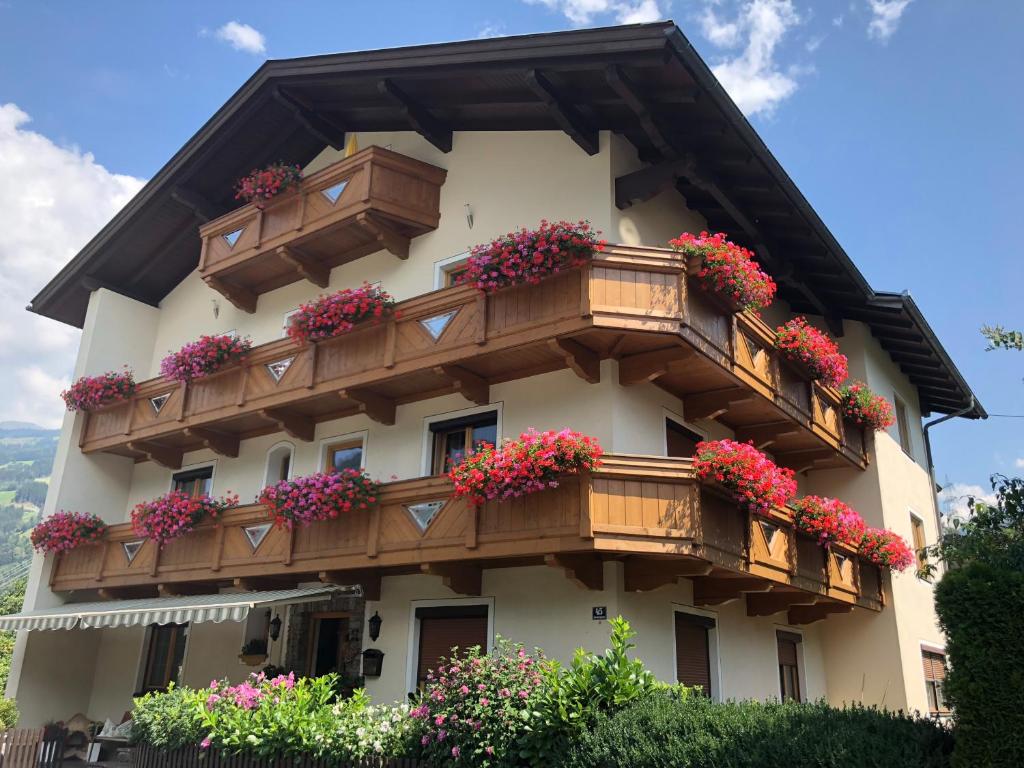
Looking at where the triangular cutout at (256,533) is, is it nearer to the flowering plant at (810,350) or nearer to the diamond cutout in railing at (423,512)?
the diamond cutout in railing at (423,512)

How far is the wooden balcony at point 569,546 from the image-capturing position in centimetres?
1055

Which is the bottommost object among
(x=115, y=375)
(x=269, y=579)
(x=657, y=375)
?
(x=269, y=579)

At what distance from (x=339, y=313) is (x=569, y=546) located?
228 inches

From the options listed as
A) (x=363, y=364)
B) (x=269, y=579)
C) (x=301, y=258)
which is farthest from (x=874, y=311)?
(x=269, y=579)

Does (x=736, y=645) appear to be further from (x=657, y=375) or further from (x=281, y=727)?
(x=281, y=727)

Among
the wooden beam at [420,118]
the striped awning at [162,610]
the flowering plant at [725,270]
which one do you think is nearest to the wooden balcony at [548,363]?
the flowering plant at [725,270]

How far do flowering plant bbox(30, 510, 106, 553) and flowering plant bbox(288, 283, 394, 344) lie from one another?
22.0 ft

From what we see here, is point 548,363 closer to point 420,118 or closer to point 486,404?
point 486,404

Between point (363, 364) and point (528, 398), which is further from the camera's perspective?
point (363, 364)

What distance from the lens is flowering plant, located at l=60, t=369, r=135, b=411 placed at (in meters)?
18.5

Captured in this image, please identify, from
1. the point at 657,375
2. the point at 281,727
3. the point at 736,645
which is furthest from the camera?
the point at 736,645

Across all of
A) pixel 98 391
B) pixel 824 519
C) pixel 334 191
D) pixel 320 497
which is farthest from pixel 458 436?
pixel 98 391

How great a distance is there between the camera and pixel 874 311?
56.3ft

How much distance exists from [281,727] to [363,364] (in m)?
5.71
